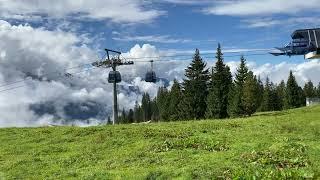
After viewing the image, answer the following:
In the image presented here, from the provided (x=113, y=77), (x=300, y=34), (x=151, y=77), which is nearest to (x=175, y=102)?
(x=151, y=77)

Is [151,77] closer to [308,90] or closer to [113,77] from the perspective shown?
[113,77]

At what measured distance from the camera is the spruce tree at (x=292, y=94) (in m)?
132

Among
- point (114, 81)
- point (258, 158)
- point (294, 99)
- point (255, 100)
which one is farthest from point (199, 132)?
point (294, 99)

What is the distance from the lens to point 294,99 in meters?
133

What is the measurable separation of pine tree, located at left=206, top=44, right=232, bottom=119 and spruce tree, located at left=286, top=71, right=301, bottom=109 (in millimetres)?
37012

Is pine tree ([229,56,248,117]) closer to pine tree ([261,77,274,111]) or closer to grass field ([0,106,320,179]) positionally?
pine tree ([261,77,274,111])

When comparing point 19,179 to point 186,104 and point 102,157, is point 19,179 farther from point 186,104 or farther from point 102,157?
point 186,104

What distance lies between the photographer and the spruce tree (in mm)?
132250

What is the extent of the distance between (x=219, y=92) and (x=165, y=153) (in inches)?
2854

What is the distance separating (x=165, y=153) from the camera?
2664cm

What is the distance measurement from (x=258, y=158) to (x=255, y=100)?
74.7 m

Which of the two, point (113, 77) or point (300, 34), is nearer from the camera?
point (300, 34)

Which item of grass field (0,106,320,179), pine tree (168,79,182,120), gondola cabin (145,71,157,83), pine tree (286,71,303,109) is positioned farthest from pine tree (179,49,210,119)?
grass field (0,106,320,179)

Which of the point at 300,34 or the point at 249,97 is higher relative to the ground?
the point at 300,34
